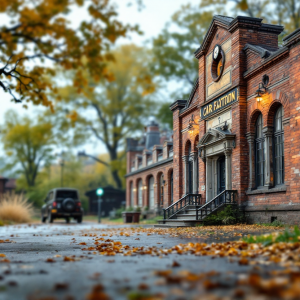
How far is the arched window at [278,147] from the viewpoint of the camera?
604 inches

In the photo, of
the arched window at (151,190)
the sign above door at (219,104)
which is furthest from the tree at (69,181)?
the sign above door at (219,104)

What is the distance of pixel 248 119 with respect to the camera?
17.2 m

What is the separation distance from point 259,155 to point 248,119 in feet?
4.95

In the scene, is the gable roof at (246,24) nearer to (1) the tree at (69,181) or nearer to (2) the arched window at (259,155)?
(2) the arched window at (259,155)

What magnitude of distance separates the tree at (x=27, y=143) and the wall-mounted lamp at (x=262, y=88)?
46597 millimetres

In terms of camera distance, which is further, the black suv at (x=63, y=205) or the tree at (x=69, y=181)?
the tree at (x=69, y=181)

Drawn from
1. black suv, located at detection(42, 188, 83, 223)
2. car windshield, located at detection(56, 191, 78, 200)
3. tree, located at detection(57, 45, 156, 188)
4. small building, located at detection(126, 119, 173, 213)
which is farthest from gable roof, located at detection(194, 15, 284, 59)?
tree, located at detection(57, 45, 156, 188)

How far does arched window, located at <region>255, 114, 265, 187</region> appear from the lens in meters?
16.6

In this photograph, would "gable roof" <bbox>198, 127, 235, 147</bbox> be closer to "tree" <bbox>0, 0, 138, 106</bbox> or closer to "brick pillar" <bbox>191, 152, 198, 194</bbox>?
"brick pillar" <bbox>191, 152, 198, 194</bbox>

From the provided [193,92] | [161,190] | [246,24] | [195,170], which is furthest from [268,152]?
[161,190]

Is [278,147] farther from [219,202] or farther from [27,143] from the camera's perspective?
[27,143]

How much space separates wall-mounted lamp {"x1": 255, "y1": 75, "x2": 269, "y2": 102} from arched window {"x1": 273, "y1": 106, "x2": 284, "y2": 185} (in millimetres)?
853

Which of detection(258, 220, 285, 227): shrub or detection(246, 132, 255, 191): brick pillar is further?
detection(246, 132, 255, 191): brick pillar

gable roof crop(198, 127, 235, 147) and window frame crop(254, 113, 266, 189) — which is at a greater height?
gable roof crop(198, 127, 235, 147)
